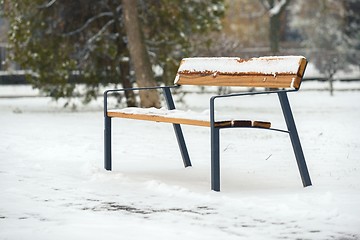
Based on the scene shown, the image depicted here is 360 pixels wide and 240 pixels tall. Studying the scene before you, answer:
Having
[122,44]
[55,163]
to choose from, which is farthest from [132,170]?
[122,44]

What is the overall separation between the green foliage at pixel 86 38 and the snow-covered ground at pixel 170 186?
4.04 m

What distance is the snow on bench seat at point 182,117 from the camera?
707cm

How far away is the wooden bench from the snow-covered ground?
0.92 ft

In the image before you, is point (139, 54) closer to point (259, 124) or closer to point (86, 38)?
point (86, 38)

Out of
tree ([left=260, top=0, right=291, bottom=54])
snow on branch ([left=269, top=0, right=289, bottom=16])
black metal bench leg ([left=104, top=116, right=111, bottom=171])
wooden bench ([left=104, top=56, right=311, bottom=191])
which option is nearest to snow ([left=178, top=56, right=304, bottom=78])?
wooden bench ([left=104, top=56, right=311, bottom=191])

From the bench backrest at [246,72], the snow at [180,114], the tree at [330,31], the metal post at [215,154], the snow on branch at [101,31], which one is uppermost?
the bench backrest at [246,72]

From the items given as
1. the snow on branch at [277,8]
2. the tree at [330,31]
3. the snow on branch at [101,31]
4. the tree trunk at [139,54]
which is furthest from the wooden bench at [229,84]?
the snow on branch at [277,8]

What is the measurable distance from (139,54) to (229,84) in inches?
340

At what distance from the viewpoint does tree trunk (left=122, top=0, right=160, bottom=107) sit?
16.2 meters

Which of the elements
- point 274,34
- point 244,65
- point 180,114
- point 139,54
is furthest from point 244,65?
point 274,34

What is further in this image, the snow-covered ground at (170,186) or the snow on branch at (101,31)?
the snow on branch at (101,31)

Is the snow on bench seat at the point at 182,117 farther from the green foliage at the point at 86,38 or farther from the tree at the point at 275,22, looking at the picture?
the tree at the point at 275,22

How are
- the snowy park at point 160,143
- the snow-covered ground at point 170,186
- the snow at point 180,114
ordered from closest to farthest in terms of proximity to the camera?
the snow-covered ground at point 170,186 < the snowy park at point 160,143 < the snow at point 180,114

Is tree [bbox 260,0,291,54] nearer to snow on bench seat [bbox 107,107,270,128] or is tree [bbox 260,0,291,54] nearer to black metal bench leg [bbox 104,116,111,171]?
black metal bench leg [bbox 104,116,111,171]
